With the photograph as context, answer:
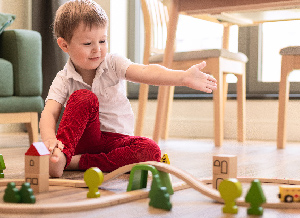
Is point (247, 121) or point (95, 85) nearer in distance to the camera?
point (95, 85)

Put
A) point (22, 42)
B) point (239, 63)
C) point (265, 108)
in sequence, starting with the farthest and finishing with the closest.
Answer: point (265, 108) → point (239, 63) → point (22, 42)

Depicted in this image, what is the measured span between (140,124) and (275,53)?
1.15 metres

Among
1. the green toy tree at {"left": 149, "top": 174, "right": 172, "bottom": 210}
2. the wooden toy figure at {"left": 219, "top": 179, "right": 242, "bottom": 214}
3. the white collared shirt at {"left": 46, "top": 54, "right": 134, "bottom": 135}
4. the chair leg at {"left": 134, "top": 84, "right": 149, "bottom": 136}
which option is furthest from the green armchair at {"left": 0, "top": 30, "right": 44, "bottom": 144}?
the wooden toy figure at {"left": 219, "top": 179, "right": 242, "bottom": 214}

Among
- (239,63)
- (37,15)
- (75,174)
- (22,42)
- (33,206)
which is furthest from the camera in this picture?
(37,15)

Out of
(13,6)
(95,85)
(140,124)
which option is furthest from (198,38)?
(95,85)

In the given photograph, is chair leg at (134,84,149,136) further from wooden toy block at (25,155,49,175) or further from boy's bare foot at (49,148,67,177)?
wooden toy block at (25,155,49,175)

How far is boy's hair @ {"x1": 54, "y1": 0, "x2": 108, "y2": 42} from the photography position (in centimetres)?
118

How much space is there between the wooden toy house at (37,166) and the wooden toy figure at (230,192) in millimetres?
367

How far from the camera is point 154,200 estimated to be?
81 centimetres

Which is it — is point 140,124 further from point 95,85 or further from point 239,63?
point 95,85

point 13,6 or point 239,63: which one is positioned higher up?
point 13,6

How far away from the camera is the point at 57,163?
1108mm

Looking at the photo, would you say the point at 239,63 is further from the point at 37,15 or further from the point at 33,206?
the point at 33,206

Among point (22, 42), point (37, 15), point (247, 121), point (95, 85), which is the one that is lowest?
point (247, 121)
